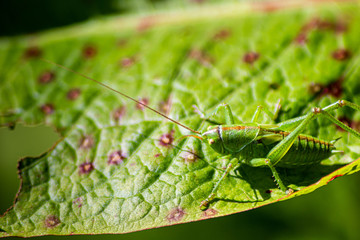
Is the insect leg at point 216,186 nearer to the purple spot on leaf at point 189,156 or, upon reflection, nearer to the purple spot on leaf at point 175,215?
the purple spot on leaf at point 175,215

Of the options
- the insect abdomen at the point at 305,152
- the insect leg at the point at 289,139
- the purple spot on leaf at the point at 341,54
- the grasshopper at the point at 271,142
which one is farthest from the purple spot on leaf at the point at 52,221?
the purple spot on leaf at the point at 341,54

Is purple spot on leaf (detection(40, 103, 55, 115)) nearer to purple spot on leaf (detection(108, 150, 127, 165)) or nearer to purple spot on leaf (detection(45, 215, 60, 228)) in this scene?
purple spot on leaf (detection(108, 150, 127, 165))

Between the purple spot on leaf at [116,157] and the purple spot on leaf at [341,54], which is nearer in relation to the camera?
the purple spot on leaf at [116,157]

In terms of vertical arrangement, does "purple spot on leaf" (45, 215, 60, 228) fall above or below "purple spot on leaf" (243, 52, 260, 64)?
below

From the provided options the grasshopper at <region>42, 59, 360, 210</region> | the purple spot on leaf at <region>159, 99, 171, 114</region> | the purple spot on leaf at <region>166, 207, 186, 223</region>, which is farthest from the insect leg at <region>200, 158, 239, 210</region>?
the purple spot on leaf at <region>159, 99, 171, 114</region>

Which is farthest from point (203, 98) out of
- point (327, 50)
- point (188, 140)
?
point (327, 50)

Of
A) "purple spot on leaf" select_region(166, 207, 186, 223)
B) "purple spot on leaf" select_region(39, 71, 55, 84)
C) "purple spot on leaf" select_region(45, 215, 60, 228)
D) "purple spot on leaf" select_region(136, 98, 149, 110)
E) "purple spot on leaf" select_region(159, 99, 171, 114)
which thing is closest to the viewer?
"purple spot on leaf" select_region(166, 207, 186, 223)
